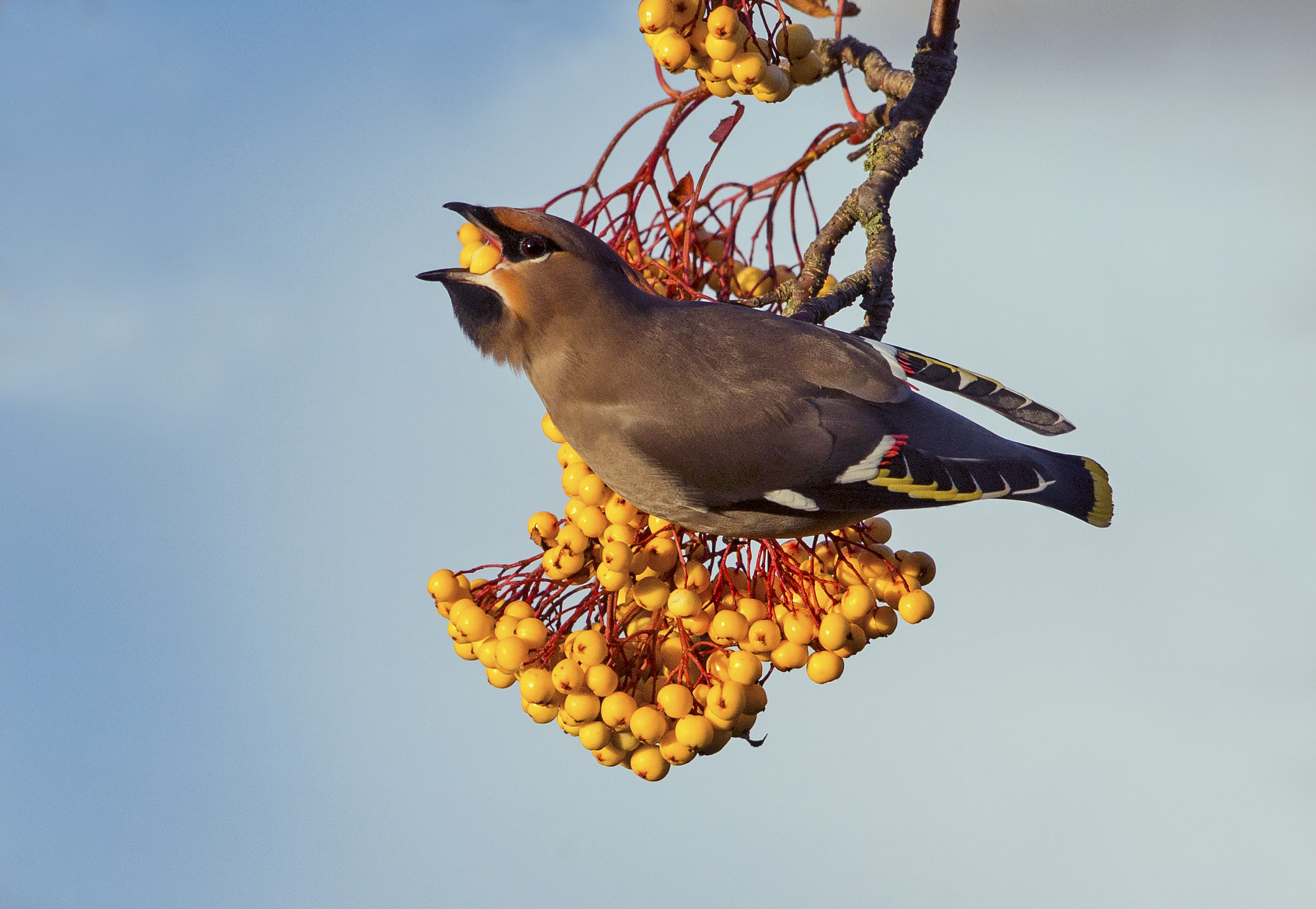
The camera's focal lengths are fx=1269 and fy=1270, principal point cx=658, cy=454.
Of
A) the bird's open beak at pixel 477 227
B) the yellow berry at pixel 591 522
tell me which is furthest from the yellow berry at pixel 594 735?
the bird's open beak at pixel 477 227

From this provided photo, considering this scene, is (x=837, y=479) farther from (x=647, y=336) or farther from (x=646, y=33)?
(x=646, y=33)

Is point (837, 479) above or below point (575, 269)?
below

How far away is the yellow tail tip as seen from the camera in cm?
231

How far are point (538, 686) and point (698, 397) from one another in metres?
0.56

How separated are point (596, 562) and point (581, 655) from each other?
0.18m

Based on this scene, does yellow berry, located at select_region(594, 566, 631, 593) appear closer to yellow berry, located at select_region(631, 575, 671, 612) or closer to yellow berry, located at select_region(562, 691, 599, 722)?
yellow berry, located at select_region(631, 575, 671, 612)

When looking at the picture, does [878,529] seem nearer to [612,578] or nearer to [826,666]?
[826,666]

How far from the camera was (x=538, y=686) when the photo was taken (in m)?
2.17

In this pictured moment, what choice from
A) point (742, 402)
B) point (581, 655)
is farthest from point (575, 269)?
point (581, 655)

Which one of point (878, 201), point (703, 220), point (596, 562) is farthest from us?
point (703, 220)

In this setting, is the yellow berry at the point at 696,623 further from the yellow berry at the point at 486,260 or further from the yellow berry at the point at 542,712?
the yellow berry at the point at 486,260

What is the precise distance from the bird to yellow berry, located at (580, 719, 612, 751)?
0.38m

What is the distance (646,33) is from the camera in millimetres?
2199

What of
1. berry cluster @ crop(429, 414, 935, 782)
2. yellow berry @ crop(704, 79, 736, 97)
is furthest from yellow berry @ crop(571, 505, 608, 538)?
yellow berry @ crop(704, 79, 736, 97)
